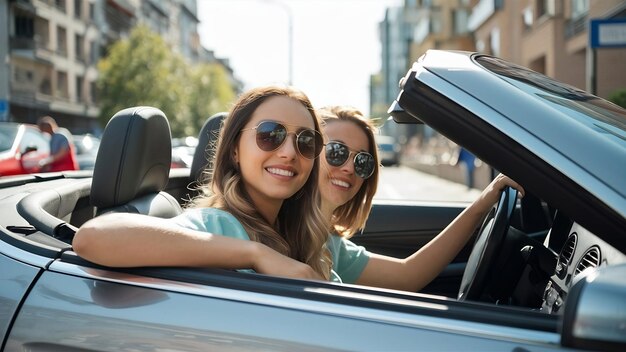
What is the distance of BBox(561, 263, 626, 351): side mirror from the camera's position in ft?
3.74

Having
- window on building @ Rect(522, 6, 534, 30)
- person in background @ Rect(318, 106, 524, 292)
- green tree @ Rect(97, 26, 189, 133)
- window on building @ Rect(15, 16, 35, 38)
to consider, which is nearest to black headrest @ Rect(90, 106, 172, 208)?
person in background @ Rect(318, 106, 524, 292)

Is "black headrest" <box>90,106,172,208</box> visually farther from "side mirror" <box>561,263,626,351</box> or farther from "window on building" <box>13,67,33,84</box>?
"window on building" <box>13,67,33,84</box>

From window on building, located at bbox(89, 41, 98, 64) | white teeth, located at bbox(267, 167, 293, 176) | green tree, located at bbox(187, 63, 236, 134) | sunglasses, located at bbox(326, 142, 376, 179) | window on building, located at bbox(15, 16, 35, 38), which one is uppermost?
window on building, located at bbox(15, 16, 35, 38)

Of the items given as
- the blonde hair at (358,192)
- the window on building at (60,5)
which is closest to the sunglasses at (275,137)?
the blonde hair at (358,192)

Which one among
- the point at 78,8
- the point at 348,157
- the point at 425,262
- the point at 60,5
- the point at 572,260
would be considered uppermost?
the point at 78,8

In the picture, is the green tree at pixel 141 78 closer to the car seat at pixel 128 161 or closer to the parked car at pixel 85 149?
the parked car at pixel 85 149

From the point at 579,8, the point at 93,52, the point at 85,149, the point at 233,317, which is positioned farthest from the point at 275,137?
the point at 93,52

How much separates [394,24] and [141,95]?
5573 centimetres

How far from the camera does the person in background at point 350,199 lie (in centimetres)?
235

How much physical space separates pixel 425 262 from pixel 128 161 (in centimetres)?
103

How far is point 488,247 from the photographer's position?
2.07m

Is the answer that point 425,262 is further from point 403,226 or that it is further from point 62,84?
point 62,84

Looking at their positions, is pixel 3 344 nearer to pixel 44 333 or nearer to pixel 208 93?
pixel 44 333

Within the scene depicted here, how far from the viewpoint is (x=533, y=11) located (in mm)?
24859
